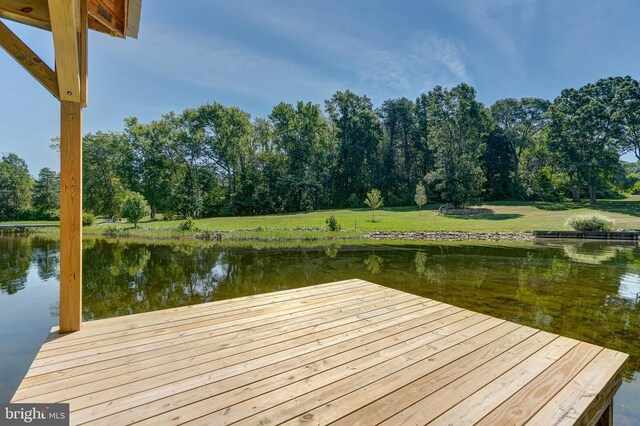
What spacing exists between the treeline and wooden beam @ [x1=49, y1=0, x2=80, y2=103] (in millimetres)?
27915

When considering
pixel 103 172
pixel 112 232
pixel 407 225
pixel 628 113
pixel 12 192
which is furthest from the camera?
pixel 12 192

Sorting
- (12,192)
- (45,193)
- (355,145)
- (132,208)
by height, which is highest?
(355,145)

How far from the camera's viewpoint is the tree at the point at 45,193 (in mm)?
32875

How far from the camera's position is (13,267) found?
9195 millimetres

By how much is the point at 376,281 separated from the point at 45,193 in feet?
133

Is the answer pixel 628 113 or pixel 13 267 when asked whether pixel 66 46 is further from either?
pixel 628 113

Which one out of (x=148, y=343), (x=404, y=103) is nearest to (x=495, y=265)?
(x=148, y=343)

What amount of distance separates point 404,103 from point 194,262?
113ft

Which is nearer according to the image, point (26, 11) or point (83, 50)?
point (26, 11)

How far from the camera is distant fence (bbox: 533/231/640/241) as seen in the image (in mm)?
14469

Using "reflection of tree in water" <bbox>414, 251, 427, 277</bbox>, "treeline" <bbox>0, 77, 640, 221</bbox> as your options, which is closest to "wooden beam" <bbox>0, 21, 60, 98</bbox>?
"reflection of tree in water" <bbox>414, 251, 427, 277</bbox>

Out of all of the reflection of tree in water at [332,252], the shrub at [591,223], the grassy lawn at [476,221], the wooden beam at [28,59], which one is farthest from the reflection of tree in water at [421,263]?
the shrub at [591,223]

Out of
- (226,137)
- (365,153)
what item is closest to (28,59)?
(226,137)

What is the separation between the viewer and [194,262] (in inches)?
398
